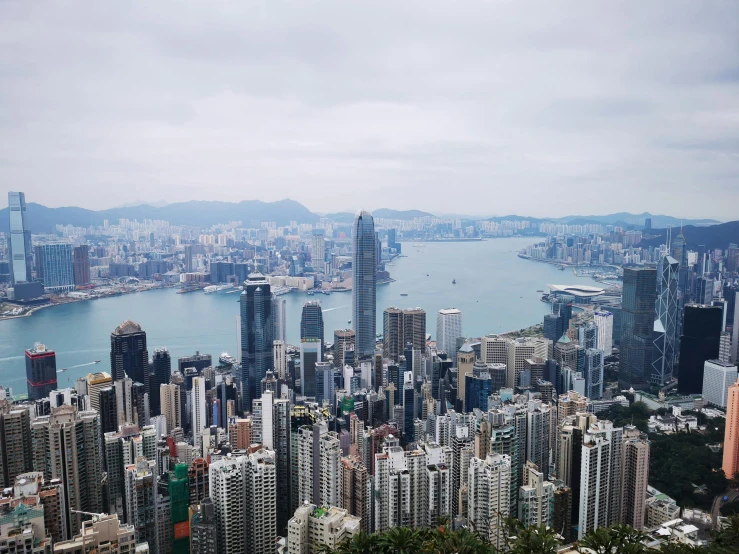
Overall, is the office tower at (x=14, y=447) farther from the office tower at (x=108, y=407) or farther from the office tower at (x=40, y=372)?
the office tower at (x=40, y=372)

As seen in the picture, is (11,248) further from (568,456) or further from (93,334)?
(568,456)

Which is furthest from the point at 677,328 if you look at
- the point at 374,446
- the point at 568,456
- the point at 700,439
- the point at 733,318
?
the point at 374,446

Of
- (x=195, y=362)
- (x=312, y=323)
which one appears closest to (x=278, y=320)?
(x=312, y=323)

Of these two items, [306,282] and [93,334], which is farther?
[306,282]

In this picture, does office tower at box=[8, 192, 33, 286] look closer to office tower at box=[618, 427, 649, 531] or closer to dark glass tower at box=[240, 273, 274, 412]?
dark glass tower at box=[240, 273, 274, 412]

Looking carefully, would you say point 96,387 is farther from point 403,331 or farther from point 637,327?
point 637,327

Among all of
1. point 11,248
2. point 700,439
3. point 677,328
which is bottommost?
point 700,439

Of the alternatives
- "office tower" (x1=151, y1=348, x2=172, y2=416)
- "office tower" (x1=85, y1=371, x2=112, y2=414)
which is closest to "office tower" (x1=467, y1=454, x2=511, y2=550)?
"office tower" (x1=85, y1=371, x2=112, y2=414)
